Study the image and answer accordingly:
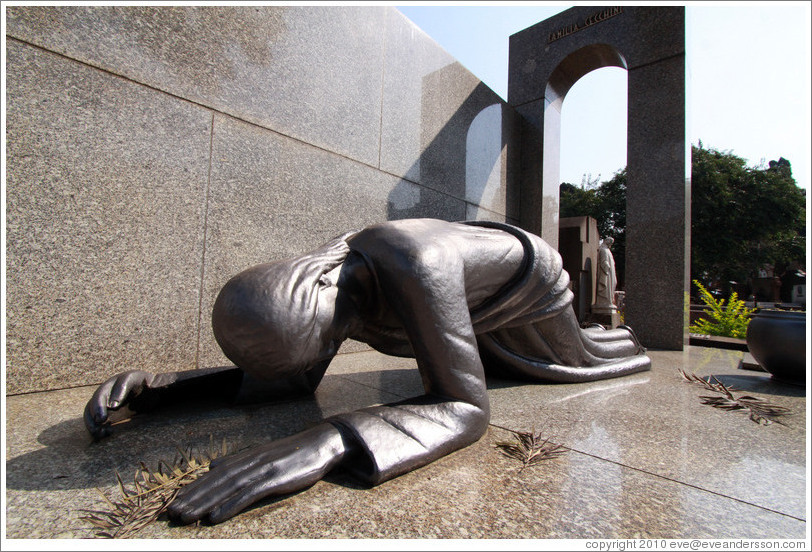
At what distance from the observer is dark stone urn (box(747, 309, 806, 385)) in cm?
271

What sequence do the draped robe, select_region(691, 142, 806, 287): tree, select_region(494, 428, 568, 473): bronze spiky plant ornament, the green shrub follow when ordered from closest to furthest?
the draped robe → select_region(494, 428, 568, 473): bronze spiky plant ornament → the green shrub → select_region(691, 142, 806, 287): tree

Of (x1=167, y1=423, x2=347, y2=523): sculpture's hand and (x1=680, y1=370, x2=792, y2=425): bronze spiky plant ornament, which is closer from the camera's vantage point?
(x1=167, y1=423, x2=347, y2=523): sculpture's hand

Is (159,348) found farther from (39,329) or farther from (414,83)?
(414,83)

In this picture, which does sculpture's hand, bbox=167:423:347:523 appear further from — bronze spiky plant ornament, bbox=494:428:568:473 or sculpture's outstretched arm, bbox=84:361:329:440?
bronze spiky plant ornament, bbox=494:428:568:473

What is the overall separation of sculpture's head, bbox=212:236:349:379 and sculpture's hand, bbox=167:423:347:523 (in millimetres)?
238

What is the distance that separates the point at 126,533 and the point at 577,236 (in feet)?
32.2

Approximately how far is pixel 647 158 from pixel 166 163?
5.56 m

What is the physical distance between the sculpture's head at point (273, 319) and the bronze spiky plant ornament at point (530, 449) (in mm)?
768

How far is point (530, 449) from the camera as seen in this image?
148cm

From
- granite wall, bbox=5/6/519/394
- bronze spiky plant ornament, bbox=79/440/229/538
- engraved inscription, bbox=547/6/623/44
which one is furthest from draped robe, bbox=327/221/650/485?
Result: engraved inscription, bbox=547/6/623/44

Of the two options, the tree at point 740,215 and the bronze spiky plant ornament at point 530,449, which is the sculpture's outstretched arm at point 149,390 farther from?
the tree at point 740,215

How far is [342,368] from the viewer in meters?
2.97

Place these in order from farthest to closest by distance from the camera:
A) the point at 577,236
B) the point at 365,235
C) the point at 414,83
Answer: the point at 577,236, the point at 414,83, the point at 365,235

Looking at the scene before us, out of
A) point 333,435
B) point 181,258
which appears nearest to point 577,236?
point 181,258
